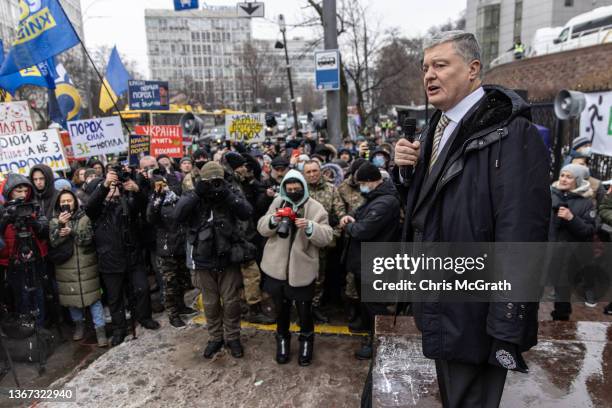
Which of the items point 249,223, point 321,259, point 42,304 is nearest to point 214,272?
point 249,223

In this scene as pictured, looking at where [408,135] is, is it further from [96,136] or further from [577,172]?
[96,136]

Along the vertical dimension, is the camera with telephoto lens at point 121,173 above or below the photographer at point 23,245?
above

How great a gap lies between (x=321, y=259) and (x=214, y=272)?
4.29 feet

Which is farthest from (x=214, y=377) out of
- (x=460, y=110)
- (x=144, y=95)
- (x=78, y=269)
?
(x=144, y=95)

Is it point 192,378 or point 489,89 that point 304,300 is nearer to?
point 192,378

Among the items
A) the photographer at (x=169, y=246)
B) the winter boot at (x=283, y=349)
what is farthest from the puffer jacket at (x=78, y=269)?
the winter boot at (x=283, y=349)

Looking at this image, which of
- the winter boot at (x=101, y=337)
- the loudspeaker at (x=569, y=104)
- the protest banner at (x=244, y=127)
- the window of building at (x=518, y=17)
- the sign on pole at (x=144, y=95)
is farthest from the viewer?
the window of building at (x=518, y=17)

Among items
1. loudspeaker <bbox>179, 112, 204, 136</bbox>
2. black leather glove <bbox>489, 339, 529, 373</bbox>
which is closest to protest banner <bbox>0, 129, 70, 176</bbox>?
loudspeaker <bbox>179, 112, 204, 136</bbox>

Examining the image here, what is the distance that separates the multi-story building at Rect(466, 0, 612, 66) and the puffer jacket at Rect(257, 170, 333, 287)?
3615 centimetres

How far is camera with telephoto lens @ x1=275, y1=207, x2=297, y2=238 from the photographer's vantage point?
381 cm

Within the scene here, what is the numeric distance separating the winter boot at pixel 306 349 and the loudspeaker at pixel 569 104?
18.4ft

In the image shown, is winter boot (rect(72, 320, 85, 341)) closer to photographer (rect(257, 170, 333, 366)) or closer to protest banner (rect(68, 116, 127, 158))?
photographer (rect(257, 170, 333, 366))

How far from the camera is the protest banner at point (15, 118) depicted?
6.60 metres

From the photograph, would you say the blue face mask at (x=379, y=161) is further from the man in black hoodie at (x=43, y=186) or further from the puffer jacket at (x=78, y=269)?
the man in black hoodie at (x=43, y=186)
